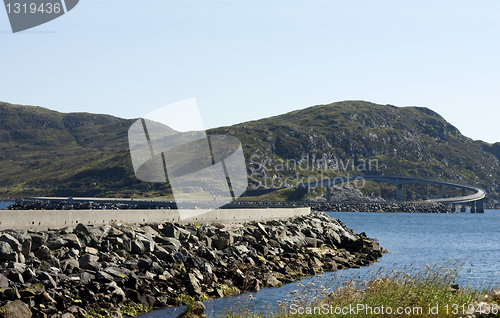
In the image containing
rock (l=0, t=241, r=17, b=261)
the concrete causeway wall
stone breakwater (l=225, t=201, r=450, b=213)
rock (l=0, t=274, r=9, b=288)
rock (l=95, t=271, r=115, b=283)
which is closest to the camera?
rock (l=0, t=274, r=9, b=288)

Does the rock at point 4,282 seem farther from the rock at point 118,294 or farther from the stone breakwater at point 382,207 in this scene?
the stone breakwater at point 382,207

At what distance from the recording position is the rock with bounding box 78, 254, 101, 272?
61.3 feet

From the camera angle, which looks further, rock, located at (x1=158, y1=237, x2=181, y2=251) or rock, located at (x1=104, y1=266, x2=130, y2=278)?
rock, located at (x1=158, y1=237, x2=181, y2=251)

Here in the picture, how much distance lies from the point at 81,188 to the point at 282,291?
182 metres

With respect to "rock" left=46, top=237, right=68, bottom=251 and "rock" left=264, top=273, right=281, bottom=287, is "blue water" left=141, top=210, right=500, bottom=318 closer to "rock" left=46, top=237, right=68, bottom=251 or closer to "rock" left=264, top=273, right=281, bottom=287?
"rock" left=264, top=273, right=281, bottom=287

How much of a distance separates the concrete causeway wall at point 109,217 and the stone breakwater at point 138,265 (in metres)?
0.70

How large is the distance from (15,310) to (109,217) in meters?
11.4

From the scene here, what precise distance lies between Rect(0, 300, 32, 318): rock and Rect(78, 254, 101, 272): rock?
4.48 meters

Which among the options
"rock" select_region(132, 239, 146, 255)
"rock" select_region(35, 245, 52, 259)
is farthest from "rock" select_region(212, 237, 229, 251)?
"rock" select_region(35, 245, 52, 259)

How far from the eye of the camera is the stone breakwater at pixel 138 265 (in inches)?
621

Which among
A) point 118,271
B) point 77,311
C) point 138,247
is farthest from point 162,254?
point 77,311

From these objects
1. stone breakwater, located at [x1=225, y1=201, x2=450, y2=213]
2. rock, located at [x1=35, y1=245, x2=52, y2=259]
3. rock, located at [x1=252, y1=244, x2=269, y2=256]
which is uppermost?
rock, located at [x1=35, y1=245, x2=52, y2=259]

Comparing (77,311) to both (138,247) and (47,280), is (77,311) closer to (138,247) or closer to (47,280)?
(47,280)

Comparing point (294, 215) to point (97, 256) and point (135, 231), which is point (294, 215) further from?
point (97, 256)
